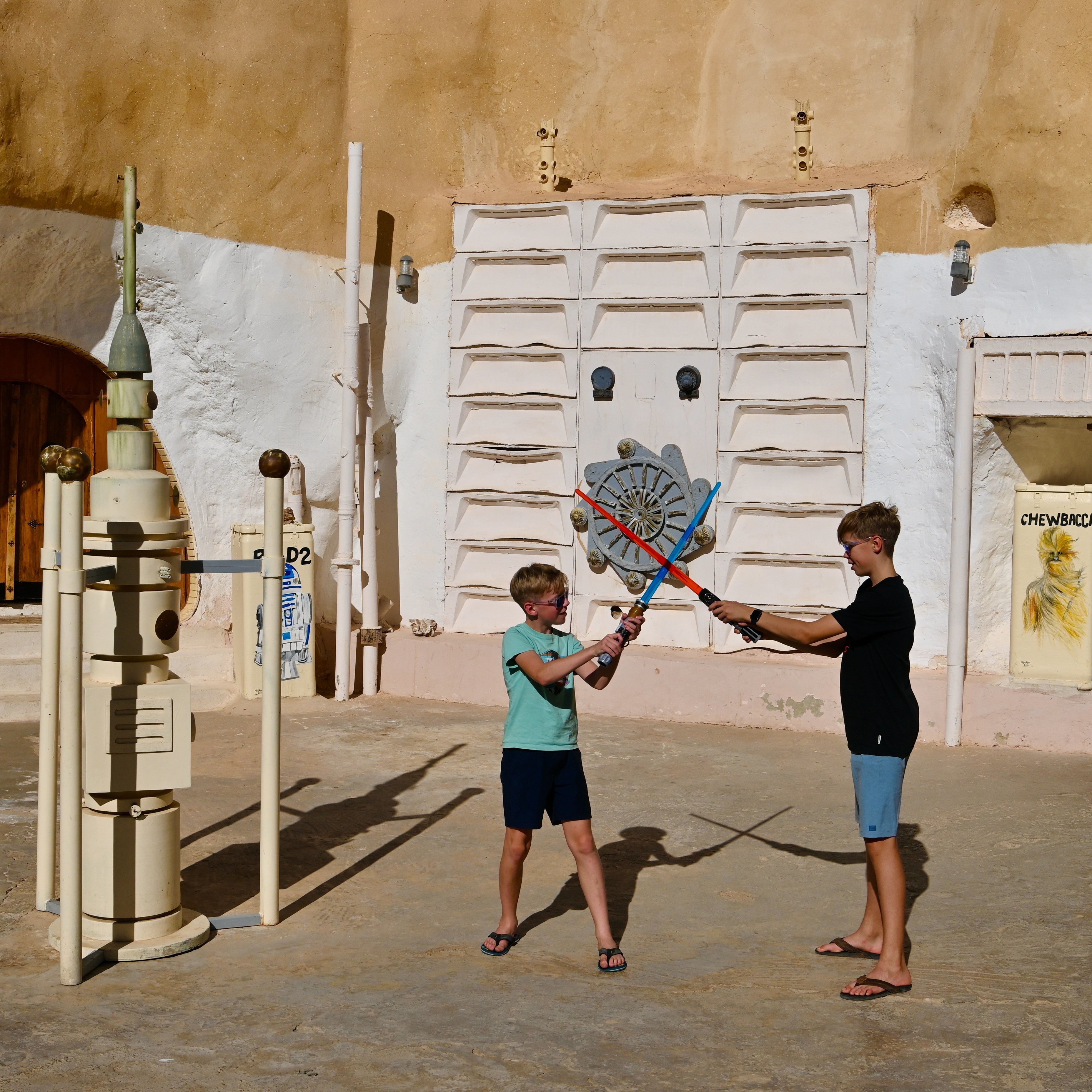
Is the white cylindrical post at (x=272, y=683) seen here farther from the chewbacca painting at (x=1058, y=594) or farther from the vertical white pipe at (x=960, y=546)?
the chewbacca painting at (x=1058, y=594)

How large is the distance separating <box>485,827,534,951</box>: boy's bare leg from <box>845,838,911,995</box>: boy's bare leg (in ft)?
4.18

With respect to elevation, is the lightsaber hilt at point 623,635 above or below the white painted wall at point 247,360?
below

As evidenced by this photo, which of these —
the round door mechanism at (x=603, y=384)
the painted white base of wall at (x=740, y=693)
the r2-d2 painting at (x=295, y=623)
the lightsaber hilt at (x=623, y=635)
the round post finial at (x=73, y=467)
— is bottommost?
the painted white base of wall at (x=740, y=693)

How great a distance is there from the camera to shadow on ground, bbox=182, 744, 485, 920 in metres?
6.21

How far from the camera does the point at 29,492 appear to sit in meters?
11.0

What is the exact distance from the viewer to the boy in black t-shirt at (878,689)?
5.05 m

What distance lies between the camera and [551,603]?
17.3 feet

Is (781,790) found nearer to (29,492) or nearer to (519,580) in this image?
(519,580)

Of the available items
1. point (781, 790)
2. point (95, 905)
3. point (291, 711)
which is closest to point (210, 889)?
point (95, 905)

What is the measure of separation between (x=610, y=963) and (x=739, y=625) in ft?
4.43

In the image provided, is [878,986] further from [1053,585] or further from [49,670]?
[1053,585]

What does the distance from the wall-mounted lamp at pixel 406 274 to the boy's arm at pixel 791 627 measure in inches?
258

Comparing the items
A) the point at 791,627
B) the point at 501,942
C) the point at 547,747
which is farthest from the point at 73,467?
the point at 791,627

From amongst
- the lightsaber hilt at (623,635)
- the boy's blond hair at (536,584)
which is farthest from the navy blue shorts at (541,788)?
the boy's blond hair at (536,584)
